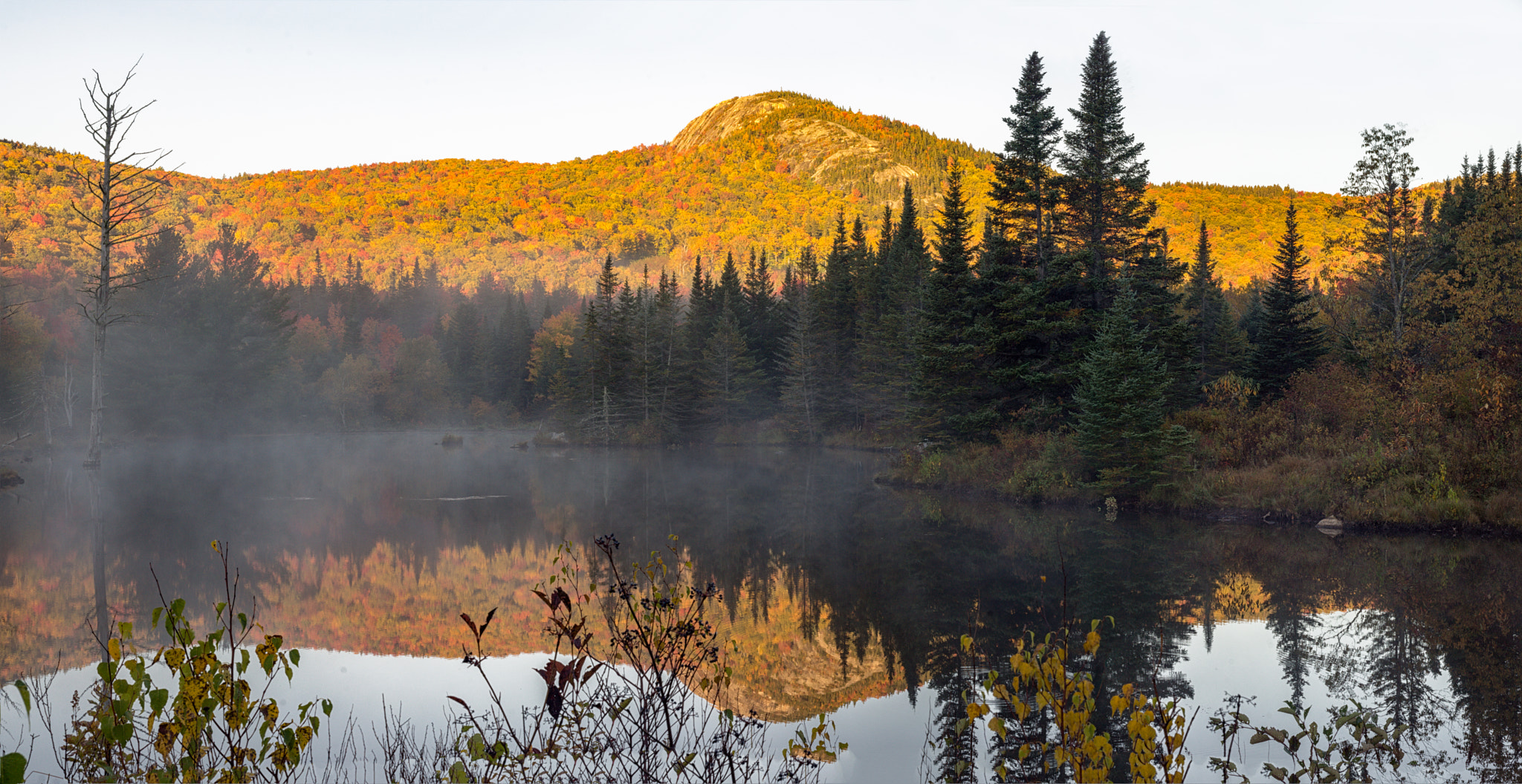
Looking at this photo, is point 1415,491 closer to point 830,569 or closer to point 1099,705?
point 830,569

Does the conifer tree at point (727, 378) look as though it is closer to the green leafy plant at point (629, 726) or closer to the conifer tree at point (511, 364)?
the conifer tree at point (511, 364)

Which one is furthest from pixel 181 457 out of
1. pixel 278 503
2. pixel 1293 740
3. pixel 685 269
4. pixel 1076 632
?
pixel 685 269

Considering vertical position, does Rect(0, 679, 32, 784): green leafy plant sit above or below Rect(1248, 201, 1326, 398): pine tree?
below

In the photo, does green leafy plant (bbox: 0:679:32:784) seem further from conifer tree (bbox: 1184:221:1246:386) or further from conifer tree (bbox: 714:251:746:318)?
conifer tree (bbox: 714:251:746:318)

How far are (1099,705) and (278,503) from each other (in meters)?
26.5

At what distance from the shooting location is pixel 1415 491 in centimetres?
2219

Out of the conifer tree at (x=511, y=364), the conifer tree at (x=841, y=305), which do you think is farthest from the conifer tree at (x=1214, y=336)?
the conifer tree at (x=511, y=364)

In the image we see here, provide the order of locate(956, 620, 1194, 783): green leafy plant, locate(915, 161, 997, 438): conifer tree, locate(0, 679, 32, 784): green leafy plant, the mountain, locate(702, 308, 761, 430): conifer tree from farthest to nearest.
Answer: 1. the mountain
2. locate(702, 308, 761, 430): conifer tree
3. locate(915, 161, 997, 438): conifer tree
4. locate(956, 620, 1194, 783): green leafy plant
5. locate(0, 679, 32, 784): green leafy plant

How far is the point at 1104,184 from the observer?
118 feet

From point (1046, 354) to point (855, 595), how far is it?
71.5 ft

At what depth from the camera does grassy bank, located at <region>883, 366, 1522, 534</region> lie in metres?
21.6

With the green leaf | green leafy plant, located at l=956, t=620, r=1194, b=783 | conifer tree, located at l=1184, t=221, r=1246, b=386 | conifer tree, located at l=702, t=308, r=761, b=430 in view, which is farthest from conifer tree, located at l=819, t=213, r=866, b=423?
the green leaf

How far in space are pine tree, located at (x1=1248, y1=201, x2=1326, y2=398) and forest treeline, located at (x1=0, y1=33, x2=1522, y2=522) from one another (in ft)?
0.70

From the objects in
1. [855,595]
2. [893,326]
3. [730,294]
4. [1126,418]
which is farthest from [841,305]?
[855,595]
